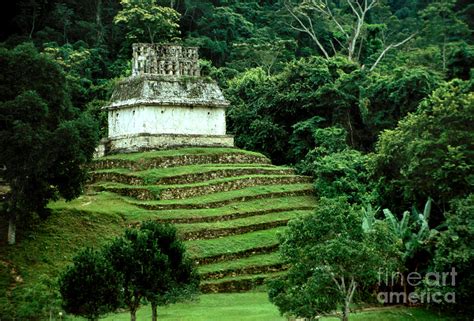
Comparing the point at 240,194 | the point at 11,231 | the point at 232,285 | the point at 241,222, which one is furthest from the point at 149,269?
the point at 240,194

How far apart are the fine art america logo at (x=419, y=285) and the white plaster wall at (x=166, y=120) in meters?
21.7

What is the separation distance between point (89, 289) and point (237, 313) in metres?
6.16

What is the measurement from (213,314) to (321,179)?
18.2 metres

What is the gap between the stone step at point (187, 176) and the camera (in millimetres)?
44719

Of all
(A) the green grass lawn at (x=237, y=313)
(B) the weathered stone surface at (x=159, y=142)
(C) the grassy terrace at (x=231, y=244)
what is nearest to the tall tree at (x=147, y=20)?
(B) the weathered stone surface at (x=159, y=142)

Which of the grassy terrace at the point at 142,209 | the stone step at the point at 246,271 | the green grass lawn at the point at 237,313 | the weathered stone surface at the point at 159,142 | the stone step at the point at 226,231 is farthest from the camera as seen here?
the weathered stone surface at the point at 159,142

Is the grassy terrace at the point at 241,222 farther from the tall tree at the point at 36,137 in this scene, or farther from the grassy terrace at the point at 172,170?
the tall tree at the point at 36,137

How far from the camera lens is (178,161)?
4769 centimetres

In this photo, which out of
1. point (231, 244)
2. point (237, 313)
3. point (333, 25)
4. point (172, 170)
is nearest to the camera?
point (237, 313)

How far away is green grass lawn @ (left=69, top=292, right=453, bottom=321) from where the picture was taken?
3019 centimetres

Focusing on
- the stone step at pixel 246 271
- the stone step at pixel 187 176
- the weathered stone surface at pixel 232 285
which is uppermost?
the stone step at pixel 187 176

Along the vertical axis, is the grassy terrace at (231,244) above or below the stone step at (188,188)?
below

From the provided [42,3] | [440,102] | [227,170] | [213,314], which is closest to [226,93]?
[227,170]

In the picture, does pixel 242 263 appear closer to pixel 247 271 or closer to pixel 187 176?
pixel 247 271
